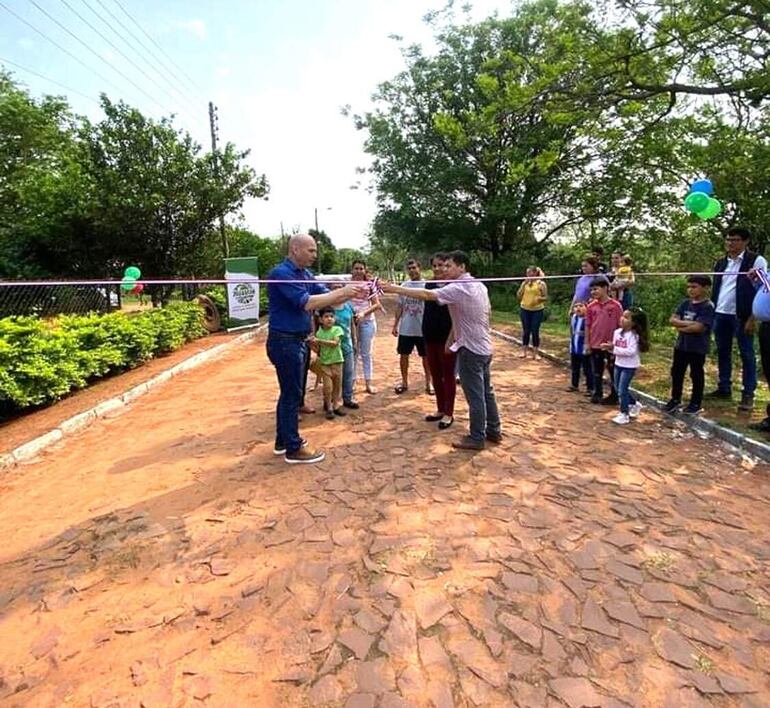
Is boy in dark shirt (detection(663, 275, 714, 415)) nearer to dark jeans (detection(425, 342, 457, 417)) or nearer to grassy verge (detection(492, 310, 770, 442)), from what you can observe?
grassy verge (detection(492, 310, 770, 442))

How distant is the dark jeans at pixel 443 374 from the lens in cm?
525

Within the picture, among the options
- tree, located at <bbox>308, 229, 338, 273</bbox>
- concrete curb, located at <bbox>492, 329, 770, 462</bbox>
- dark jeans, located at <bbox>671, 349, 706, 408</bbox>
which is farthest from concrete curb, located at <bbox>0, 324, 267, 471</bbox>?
tree, located at <bbox>308, 229, 338, 273</bbox>

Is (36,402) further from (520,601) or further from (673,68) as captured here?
(673,68)

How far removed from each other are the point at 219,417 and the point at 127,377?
349cm

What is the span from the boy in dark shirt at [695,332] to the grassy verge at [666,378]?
1.06ft

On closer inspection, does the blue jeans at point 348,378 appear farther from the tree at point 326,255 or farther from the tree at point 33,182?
the tree at point 326,255

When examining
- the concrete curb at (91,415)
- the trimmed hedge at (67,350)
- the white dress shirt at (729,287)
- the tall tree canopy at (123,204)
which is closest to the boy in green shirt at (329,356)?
the concrete curb at (91,415)

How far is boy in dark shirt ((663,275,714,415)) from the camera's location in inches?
205

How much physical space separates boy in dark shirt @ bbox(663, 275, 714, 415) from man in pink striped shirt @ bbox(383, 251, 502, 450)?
239cm

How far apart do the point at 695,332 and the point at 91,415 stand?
725 cm

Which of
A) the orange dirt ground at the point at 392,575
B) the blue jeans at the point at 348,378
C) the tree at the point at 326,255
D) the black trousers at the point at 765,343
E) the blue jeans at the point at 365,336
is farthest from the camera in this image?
the tree at the point at 326,255

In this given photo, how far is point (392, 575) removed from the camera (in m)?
2.89

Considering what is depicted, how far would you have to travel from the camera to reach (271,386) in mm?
7848

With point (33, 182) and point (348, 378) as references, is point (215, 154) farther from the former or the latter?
point (348, 378)
